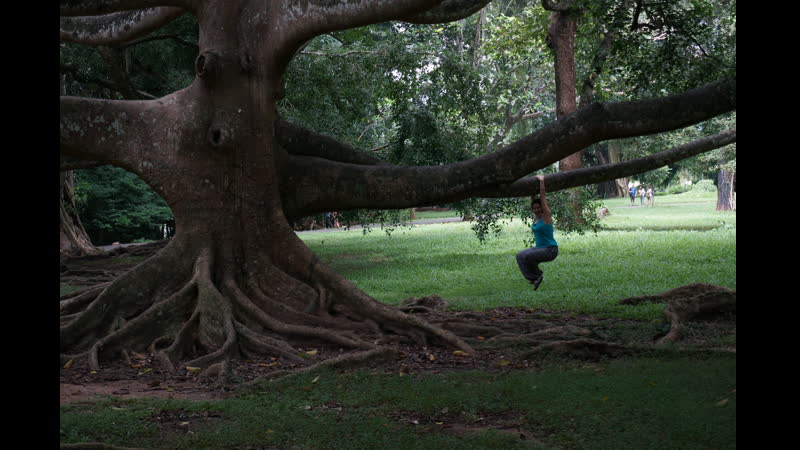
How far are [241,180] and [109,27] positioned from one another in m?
4.34

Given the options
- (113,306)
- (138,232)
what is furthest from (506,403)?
(138,232)

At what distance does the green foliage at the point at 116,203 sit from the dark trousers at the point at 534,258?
786 inches

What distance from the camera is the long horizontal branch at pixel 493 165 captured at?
353 inches

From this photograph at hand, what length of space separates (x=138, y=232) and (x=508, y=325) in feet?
80.6

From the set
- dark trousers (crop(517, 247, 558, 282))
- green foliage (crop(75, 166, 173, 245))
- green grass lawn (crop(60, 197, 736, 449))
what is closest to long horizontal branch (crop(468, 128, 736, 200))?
dark trousers (crop(517, 247, 558, 282))

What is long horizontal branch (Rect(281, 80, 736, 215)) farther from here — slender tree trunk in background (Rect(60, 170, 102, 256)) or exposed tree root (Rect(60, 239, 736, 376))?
slender tree trunk in background (Rect(60, 170, 102, 256))

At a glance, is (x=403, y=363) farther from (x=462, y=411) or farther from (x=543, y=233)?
(x=543, y=233)

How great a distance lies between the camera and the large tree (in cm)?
880

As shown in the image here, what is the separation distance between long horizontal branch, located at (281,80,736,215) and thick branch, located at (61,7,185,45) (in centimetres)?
347

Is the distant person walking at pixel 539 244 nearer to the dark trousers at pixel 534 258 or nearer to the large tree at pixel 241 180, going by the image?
the dark trousers at pixel 534 258

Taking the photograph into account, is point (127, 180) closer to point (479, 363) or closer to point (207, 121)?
point (207, 121)

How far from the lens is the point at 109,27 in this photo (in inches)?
470

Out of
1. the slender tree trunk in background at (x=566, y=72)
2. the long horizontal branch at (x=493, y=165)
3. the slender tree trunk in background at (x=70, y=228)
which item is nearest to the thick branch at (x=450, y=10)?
the long horizontal branch at (x=493, y=165)
